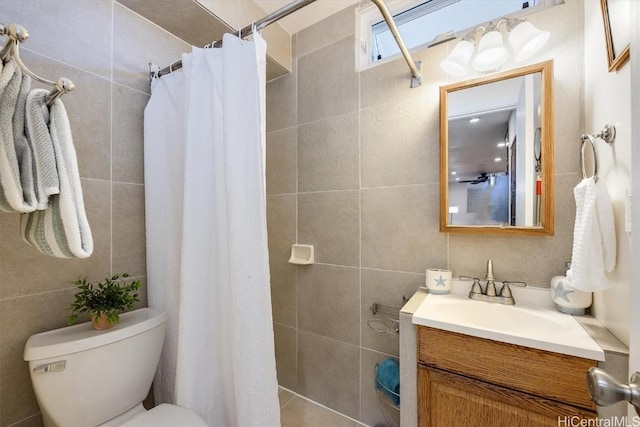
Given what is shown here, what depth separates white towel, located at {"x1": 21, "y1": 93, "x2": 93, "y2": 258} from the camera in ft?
2.44

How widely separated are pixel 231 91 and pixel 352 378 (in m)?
1.66

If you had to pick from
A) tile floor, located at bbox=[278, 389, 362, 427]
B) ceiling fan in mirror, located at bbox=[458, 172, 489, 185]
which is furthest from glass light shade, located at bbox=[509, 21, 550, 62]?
tile floor, located at bbox=[278, 389, 362, 427]

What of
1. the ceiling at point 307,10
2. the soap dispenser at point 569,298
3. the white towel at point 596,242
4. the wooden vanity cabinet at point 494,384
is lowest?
the wooden vanity cabinet at point 494,384

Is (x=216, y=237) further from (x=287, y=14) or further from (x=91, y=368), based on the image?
(x=287, y=14)

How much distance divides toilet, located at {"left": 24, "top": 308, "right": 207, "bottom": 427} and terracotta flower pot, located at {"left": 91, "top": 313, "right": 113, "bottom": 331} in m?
0.03

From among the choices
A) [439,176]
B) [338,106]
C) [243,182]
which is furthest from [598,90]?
[243,182]

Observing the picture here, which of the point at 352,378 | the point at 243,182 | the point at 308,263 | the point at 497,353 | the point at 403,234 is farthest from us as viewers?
the point at 308,263

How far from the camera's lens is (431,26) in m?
1.50

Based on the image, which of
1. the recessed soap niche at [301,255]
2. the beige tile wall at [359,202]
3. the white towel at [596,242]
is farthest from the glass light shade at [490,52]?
the recessed soap niche at [301,255]

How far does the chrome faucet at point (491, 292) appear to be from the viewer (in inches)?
45.1

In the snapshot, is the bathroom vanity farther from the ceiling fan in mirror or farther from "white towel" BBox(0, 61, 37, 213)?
"white towel" BBox(0, 61, 37, 213)

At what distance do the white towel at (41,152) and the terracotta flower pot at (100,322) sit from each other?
1.58 ft

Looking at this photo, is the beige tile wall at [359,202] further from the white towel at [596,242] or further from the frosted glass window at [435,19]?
the white towel at [596,242]

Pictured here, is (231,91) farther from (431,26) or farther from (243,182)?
(431,26)
